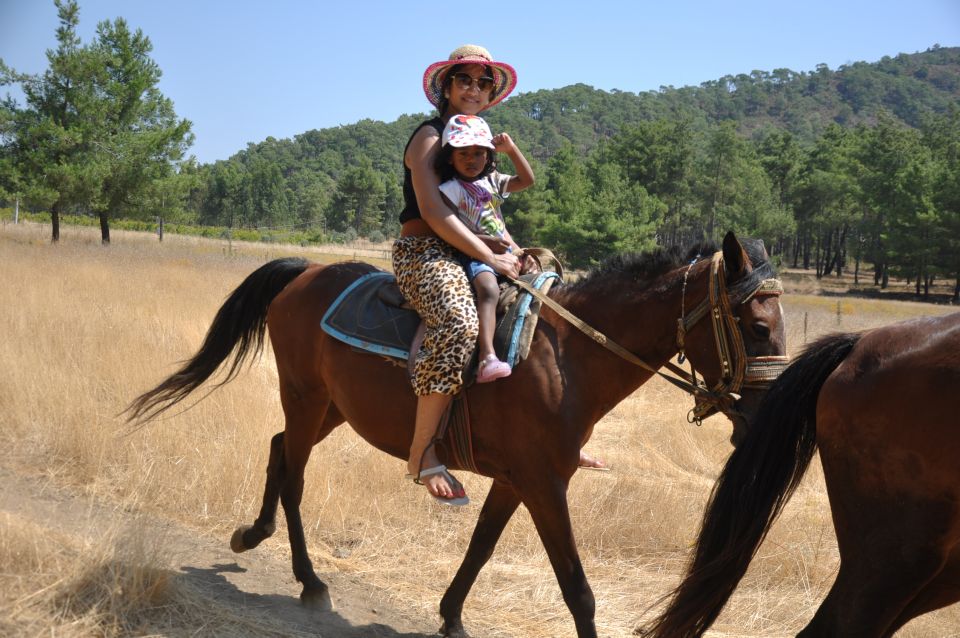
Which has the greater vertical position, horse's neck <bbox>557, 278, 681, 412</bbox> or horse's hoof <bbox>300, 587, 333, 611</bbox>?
horse's neck <bbox>557, 278, 681, 412</bbox>

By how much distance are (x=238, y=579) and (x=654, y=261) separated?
323cm

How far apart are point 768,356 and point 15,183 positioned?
1032 inches

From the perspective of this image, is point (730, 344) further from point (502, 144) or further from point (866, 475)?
point (502, 144)

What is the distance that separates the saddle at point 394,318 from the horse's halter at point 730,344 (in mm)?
764

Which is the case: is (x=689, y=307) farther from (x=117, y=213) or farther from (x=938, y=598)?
(x=117, y=213)

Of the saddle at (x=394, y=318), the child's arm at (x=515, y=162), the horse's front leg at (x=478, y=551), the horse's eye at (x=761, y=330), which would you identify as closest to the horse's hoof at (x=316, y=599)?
the horse's front leg at (x=478, y=551)

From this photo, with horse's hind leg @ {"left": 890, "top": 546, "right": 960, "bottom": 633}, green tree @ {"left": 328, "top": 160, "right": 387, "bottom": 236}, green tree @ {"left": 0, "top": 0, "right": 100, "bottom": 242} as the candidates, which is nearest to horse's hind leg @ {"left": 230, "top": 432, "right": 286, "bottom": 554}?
horse's hind leg @ {"left": 890, "top": 546, "right": 960, "bottom": 633}

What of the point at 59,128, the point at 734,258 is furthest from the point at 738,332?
the point at 59,128

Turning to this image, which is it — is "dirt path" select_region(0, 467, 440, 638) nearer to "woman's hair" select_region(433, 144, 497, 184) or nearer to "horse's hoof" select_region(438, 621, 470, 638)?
"horse's hoof" select_region(438, 621, 470, 638)

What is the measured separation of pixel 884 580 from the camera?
8.16 feet

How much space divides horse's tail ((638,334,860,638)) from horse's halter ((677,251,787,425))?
0.21m

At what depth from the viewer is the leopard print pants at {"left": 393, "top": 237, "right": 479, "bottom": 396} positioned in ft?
11.7

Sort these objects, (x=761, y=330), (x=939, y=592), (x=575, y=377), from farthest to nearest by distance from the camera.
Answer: (x=575, y=377), (x=761, y=330), (x=939, y=592)

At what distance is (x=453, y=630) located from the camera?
4266 millimetres
